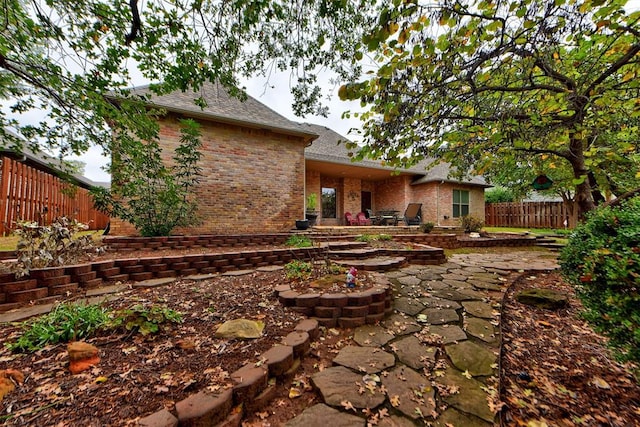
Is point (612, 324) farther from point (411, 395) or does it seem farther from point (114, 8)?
point (114, 8)

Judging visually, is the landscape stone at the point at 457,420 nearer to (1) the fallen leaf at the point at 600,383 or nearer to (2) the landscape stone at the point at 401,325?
(2) the landscape stone at the point at 401,325

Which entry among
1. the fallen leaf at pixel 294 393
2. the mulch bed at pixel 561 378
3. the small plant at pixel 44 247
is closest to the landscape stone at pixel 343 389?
the fallen leaf at pixel 294 393

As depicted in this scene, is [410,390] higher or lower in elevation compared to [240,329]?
lower

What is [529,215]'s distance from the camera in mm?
13812

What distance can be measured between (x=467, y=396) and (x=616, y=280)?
1.17 m

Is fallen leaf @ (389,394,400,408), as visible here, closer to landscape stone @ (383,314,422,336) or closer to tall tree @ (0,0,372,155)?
landscape stone @ (383,314,422,336)

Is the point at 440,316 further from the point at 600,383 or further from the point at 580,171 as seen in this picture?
the point at 580,171

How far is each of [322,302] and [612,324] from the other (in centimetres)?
209

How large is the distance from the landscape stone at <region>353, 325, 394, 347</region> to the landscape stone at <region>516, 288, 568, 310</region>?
7.11 ft

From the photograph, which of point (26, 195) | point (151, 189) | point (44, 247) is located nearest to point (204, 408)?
point (44, 247)

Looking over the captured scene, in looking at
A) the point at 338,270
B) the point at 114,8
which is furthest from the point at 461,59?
the point at 114,8

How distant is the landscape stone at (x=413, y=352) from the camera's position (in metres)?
1.78

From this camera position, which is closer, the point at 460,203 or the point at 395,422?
the point at 395,422

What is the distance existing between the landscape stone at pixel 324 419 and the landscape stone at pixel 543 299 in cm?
299
